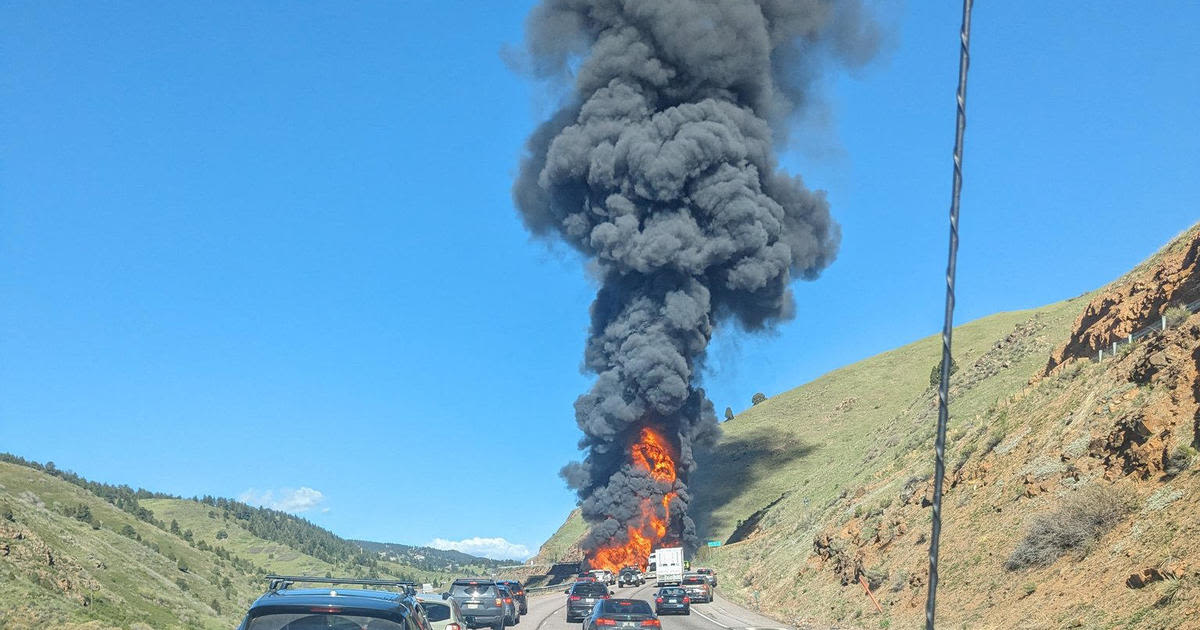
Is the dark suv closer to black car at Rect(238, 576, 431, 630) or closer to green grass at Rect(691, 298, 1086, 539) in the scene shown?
green grass at Rect(691, 298, 1086, 539)

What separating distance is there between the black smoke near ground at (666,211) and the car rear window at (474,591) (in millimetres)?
37027

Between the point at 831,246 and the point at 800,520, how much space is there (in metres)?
26.0

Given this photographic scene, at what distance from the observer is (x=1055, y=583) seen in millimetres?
21312

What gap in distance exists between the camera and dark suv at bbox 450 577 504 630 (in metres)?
26.4

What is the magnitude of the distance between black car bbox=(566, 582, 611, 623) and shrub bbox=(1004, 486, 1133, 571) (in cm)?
1413

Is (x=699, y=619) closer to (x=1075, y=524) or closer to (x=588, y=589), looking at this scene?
(x=588, y=589)

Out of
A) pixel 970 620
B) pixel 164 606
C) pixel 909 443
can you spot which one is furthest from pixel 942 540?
pixel 909 443

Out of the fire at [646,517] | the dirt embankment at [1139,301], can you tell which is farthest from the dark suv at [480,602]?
the fire at [646,517]

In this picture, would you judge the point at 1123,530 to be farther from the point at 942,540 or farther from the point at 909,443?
the point at 909,443

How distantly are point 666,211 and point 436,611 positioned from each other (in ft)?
176

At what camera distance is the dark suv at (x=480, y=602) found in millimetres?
26377

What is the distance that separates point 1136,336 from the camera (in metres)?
29.7

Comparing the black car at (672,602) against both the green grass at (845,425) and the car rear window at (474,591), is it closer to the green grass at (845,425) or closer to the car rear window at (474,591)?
the car rear window at (474,591)

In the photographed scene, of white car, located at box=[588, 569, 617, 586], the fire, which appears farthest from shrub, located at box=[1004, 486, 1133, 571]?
the fire
